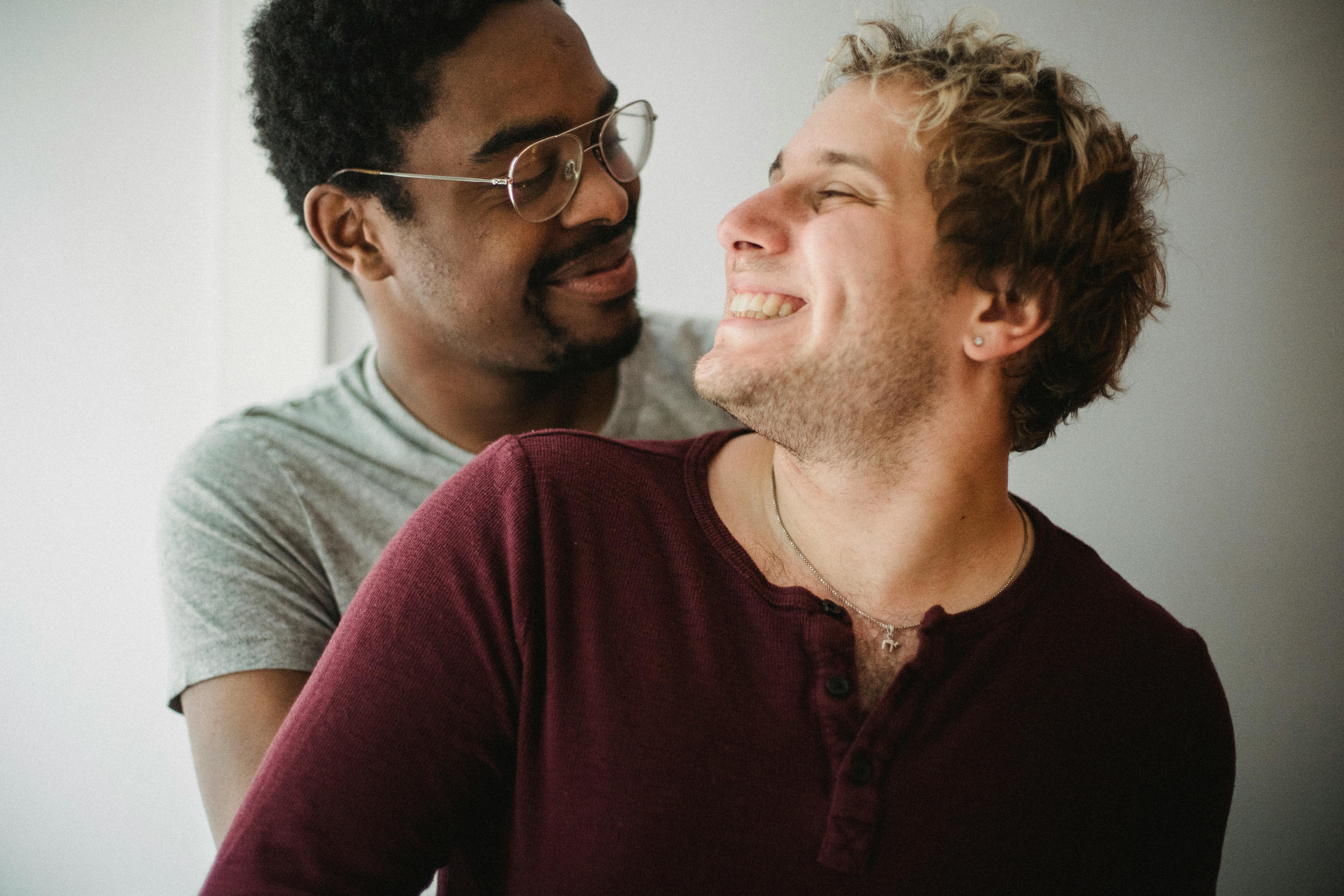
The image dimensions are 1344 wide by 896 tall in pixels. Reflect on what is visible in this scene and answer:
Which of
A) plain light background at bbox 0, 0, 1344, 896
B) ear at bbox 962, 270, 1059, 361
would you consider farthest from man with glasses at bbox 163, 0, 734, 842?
ear at bbox 962, 270, 1059, 361

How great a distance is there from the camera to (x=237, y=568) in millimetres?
1468

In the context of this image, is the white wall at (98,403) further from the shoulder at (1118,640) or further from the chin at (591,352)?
the shoulder at (1118,640)

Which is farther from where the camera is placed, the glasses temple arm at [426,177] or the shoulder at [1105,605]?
the glasses temple arm at [426,177]

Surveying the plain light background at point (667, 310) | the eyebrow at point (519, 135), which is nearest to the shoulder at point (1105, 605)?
the plain light background at point (667, 310)

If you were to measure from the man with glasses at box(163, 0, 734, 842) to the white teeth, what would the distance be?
49cm

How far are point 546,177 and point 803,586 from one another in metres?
0.85

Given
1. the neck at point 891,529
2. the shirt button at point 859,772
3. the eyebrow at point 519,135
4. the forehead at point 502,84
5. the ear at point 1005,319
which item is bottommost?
the shirt button at point 859,772

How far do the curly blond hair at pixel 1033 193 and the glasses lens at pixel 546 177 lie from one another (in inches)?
18.0

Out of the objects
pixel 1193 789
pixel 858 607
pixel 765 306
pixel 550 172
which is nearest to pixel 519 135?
pixel 550 172

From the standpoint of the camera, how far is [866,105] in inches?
46.7

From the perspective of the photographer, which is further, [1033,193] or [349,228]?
[349,228]

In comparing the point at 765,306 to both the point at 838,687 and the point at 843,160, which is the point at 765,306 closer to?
the point at 843,160

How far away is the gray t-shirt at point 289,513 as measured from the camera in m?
1.42

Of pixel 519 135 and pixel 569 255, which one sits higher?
pixel 519 135
